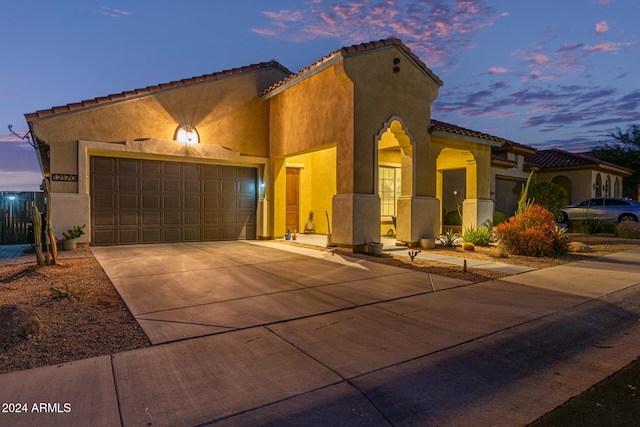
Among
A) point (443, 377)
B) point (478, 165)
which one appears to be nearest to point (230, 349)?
point (443, 377)

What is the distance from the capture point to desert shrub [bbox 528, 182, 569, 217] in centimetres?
1752

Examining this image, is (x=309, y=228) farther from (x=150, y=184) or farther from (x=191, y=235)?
(x=150, y=184)

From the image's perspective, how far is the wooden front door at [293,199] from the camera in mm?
16406

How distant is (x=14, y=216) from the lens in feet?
39.0

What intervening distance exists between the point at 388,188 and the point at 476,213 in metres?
3.84

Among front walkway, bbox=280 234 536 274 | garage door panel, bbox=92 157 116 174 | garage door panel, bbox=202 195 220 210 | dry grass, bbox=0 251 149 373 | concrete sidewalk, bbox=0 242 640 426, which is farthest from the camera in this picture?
garage door panel, bbox=202 195 220 210

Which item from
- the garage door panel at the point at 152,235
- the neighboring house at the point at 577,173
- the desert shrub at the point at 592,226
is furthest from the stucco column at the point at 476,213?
the neighboring house at the point at 577,173

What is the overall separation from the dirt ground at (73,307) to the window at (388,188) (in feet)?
22.6

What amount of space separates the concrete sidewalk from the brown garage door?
18.6 feet

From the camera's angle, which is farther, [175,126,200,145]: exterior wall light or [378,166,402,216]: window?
[378,166,402,216]: window

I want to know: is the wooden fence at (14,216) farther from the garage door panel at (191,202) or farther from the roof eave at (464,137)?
the roof eave at (464,137)

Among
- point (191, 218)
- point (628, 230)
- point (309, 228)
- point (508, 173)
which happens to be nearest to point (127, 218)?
point (191, 218)

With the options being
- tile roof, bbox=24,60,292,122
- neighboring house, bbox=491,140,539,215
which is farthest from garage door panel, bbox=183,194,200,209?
neighboring house, bbox=491,140,539,215

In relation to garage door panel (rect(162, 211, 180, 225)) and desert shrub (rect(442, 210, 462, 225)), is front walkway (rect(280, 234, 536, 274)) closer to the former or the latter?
garage door panel (rect(162, 211, 180, 225))
